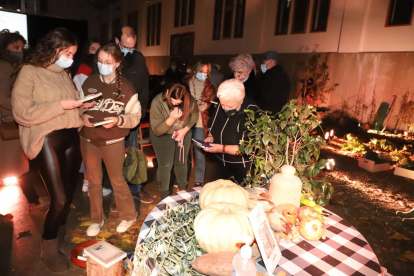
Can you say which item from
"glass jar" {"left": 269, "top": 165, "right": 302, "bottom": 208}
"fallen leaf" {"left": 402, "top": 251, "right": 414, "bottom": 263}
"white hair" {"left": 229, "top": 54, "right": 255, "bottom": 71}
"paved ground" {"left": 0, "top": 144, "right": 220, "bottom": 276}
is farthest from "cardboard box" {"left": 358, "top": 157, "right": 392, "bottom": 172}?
"glass jar" {"left": 269, "top": 165, "right": 302, "bottom": 208}

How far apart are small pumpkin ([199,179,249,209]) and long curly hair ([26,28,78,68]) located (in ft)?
5.77

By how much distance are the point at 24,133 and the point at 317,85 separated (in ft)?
30.5

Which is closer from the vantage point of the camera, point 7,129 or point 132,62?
point 7,129

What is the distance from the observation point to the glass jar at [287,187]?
1.81 metres

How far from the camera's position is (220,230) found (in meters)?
1.46

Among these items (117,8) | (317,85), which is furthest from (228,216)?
(117,8)

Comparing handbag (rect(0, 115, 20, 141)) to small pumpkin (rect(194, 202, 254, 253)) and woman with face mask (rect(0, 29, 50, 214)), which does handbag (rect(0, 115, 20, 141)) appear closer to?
woman with face mask (rect(0, 29, 50, 214))

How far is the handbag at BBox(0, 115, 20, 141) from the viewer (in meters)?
3.33

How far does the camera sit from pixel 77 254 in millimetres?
2717

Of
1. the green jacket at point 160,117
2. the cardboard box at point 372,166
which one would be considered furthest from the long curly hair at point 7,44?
the cardboard box at point 372,166

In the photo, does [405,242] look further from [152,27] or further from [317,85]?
[152,27]

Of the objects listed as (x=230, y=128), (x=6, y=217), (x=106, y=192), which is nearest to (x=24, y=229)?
(x=6, y=217)

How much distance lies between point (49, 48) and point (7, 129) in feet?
5.14

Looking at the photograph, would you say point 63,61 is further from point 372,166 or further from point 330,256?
point 372,166
